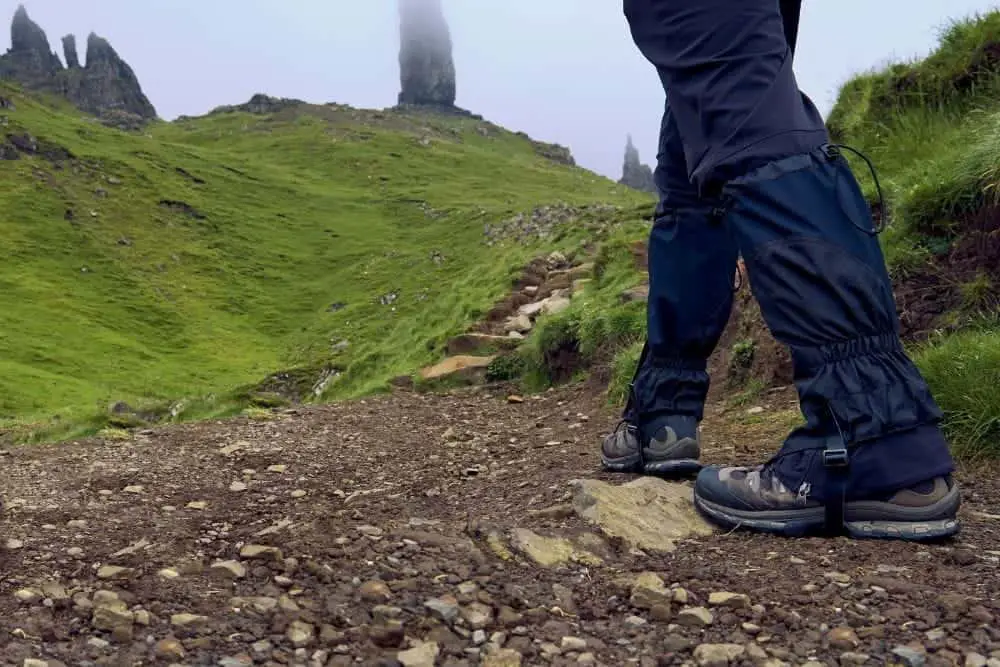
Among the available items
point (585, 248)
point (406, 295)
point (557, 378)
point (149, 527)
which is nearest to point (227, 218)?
point (406, 295)

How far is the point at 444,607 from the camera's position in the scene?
211 centimetres

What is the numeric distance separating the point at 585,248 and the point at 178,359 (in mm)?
25100

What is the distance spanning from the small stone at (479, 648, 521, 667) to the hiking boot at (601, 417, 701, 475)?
1.65 meters

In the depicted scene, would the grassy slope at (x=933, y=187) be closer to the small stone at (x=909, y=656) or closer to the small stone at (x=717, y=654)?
the small stone at (x=909, y=656)

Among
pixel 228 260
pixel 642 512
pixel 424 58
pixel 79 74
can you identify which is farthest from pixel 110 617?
pixel 424 58

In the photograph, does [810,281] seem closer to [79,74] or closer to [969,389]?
[969,389]

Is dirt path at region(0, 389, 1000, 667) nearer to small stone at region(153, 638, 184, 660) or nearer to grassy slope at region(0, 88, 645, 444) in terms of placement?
small stone at region(153, 638, 184, 660)

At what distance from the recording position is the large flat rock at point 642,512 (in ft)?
8.86

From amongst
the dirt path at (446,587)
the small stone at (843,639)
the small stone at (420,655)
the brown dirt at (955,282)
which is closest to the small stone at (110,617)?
the dirt path at (446,587)

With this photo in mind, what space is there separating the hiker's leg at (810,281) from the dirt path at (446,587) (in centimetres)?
16

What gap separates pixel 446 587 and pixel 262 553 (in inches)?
26.3

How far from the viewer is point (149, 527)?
9.97 ft

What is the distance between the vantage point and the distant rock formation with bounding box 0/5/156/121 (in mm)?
138750

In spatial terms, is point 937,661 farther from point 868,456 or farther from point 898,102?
point 898,102
